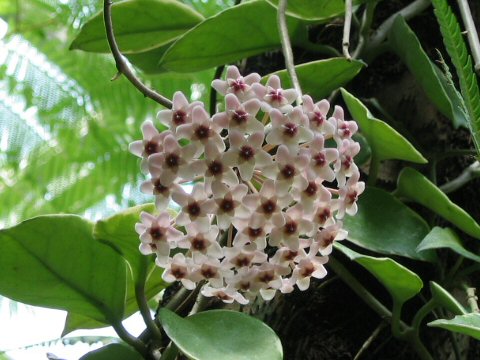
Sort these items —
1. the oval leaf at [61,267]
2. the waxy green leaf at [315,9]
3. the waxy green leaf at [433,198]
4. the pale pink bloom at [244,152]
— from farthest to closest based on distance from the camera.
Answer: the waxy green leaf at [315,9], the waxy green leaf at [433,198], the oval leaf at [61,267], the pale pink bloom at [244,152]

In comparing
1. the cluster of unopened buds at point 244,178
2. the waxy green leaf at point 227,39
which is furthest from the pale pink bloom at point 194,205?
the waxy green leaf at point 227,39

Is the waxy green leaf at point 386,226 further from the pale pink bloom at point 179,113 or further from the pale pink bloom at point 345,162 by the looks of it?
the pale pink bloom at point 179,113

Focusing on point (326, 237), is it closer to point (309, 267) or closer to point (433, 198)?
point (309, 267)

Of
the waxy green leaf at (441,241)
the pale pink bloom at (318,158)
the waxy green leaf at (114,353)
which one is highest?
the pale pink bloom at (318,158)

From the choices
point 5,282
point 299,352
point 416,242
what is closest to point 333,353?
point 299,352

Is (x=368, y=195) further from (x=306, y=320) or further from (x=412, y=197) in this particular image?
(x=306, y=320)

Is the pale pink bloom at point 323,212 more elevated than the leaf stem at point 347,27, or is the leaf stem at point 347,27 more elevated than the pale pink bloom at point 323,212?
the leaf stem at point 347,27

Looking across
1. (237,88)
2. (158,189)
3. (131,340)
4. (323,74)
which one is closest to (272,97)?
(237,88)

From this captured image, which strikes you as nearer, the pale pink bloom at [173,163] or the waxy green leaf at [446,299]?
the pale pink bloom at [173,163]
